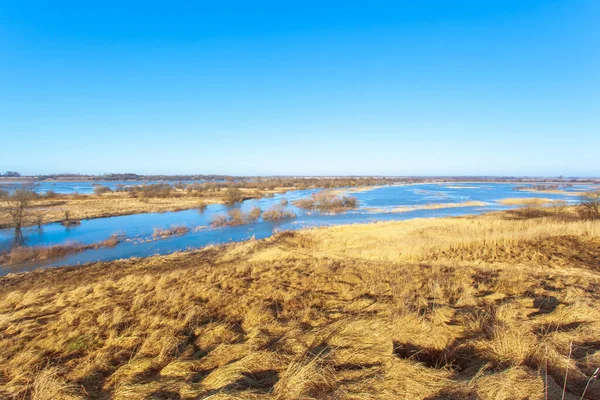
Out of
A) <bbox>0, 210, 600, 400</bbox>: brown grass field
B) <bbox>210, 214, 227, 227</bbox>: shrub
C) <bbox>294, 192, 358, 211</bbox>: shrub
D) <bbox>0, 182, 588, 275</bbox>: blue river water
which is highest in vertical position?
<bbox>0, 210, 600, 400</bbox>: brown grass field

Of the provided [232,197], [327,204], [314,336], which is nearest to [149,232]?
[314,336]

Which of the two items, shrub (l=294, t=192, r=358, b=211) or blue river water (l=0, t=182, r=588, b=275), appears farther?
shrub (l=294, t=192, r=358, b=211)

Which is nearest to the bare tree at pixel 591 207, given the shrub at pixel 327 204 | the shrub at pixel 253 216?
the shrub at pixel 327 204

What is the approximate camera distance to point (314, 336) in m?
4.72

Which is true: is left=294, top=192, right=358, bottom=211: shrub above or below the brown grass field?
below

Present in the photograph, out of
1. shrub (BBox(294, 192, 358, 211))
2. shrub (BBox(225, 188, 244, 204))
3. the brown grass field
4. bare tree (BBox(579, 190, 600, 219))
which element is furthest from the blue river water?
bare tree (BBox(579, 190, 600, 219))

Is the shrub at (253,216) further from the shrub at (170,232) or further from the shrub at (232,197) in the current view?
the shrub at (232,197)

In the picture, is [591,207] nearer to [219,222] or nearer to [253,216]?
[253,216]

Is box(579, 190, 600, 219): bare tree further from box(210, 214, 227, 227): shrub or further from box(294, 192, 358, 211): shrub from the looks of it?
box(210, 214, 227, 227): shrub

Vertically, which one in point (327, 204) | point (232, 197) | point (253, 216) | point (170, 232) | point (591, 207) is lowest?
point (170, 232)

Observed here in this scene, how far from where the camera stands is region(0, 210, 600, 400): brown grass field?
352cm

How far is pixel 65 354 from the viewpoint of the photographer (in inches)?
197

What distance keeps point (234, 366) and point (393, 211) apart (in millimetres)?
38654

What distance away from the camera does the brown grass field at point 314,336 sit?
3518 mm
